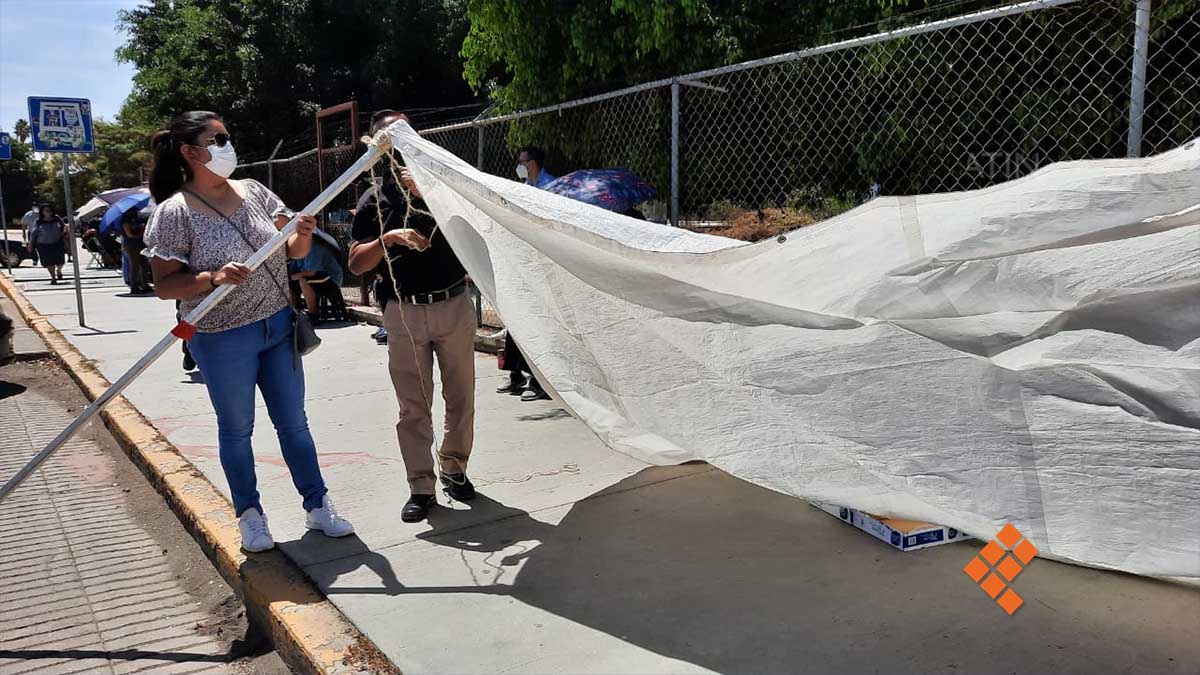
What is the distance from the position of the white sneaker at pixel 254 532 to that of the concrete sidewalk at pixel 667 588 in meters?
0.11

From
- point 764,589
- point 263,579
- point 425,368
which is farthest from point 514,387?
point 764,589

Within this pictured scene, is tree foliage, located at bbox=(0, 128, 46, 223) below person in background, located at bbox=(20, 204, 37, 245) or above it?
above

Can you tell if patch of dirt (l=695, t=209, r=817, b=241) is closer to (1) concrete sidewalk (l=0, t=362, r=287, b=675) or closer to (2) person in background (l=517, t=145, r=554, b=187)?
(2) person in background (l=517, t=145, r=554, b=187)

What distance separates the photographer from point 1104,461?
226cm

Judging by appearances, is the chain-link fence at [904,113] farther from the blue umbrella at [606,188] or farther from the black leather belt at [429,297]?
the black leather belt at [429,297]

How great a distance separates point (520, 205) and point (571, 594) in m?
1.50

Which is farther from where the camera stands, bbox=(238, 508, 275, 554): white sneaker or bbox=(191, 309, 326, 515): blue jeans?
bbox=(238, 508, 275, 554): white sneaker

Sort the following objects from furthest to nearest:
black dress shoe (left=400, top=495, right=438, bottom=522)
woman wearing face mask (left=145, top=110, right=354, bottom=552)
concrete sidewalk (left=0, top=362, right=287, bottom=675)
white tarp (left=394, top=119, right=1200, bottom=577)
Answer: black dress shoe (left=400, top=495, right=438, bottom=522) → woman wearing face mask (left=145, top=110, right=354, bottom=552) → concrete sidewalk (left=0, top=362, right=287, bottom=675) → white tarp (left=394, top=119, right=1200, bottom=577)

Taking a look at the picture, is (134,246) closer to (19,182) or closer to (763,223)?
(763,223)

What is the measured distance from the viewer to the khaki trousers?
411 centimetres

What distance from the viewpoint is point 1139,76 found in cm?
372

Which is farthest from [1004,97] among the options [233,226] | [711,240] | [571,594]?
[233,226]

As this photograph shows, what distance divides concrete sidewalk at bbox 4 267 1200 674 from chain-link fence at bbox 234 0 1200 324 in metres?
2.10

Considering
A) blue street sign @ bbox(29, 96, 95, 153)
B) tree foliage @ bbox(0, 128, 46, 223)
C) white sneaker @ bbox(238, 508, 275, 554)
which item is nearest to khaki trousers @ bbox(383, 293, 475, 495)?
white sneaker @ bbox(238, 508, 275, 554)
